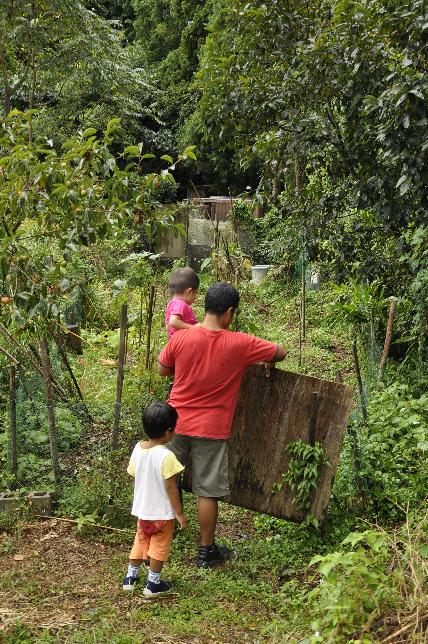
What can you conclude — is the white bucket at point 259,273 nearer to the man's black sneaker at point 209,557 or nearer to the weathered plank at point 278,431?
the weathered plank at point 278,431

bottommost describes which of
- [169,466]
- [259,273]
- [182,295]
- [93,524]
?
[93,524]

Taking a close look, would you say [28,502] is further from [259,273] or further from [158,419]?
[259,273]

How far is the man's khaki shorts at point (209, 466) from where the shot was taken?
178 inches

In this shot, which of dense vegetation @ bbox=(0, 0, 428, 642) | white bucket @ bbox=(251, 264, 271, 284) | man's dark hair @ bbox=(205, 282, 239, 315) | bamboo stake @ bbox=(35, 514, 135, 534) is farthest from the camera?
white bucket @ bbox=(251, 264, 271, 284)

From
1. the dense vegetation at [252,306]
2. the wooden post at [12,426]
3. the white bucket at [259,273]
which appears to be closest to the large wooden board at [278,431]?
the dense vegetation at [252,306]

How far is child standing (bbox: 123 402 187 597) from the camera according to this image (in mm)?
4039

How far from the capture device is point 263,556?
472cm

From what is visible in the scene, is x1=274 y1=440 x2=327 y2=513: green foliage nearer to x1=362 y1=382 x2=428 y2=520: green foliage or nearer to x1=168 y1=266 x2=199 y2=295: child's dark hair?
x1=362 y1=382 x2=428 y2=520: green foliage

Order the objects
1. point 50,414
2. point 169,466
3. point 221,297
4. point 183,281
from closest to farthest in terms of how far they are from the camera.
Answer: point 169,466 < point 221,297 < point 183,281 < point 50,414

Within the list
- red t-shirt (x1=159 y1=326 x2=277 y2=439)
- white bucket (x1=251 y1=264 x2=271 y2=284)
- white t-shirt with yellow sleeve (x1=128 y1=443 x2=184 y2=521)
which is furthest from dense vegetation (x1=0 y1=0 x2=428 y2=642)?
white bucket (x1=251 y1=264 x2=271 y2=284)

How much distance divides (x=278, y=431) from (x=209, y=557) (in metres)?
0.90

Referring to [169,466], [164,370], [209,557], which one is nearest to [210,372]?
[164,370]

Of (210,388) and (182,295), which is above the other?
(182,295)

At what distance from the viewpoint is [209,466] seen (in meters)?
4.54
